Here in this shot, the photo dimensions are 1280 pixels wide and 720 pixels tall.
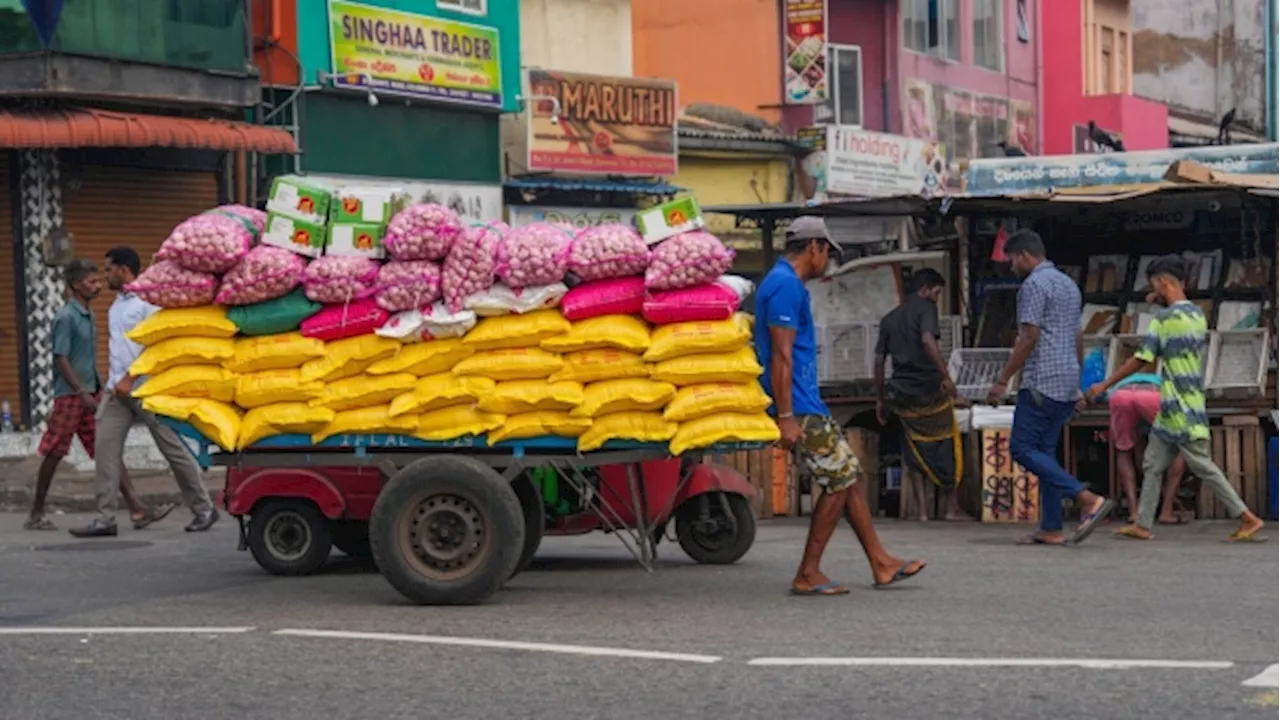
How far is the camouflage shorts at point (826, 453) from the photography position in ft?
33.2

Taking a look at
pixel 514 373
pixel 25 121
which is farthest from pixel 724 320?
pixel 25 121

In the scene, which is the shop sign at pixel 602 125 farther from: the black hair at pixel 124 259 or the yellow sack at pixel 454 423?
the yellow sack at pixel 454 423

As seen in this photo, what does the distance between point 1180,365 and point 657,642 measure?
5.98 metres

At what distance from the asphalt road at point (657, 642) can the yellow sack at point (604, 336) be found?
1.19 metres

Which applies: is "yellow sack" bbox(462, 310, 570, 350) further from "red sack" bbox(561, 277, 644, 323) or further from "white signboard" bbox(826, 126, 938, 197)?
"white signboard" bbox(826, 126, 938, 197)

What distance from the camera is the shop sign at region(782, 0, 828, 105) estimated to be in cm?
3284

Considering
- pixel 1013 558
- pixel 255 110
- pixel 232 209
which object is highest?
pixel 255 110

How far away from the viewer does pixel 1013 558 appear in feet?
41.0

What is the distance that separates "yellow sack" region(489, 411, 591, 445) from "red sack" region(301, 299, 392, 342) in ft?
2.55

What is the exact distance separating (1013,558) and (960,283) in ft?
19.8

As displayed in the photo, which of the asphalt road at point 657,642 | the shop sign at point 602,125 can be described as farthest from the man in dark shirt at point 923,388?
the shop sign at point 602,125

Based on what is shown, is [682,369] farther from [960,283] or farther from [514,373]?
[960,283]

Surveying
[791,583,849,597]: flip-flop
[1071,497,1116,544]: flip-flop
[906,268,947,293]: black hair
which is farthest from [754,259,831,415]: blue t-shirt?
[906,268,947,293]: black hair

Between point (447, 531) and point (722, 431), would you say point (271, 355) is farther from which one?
point (722, 431)
